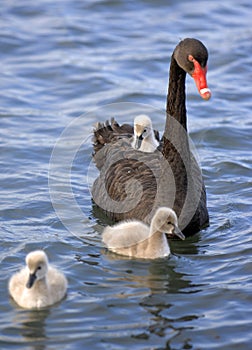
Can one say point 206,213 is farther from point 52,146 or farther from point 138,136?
point 52,146

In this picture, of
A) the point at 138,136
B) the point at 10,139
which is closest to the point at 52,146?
the point at 10,139

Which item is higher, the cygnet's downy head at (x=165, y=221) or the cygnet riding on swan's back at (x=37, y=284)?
the cygnet's downy head at (x=165, y=221)

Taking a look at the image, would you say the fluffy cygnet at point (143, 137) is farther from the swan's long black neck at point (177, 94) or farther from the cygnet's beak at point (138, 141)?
the swan's long black neck at point (177, 94)

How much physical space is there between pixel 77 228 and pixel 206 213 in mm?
1101

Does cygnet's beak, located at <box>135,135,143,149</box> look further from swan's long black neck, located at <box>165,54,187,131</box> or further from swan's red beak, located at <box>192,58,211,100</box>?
swan's red beak, located at <box>192,58,211,100</box>

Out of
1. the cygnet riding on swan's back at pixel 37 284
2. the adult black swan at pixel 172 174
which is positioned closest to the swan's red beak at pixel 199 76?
the adult black swan at pixel 172 174

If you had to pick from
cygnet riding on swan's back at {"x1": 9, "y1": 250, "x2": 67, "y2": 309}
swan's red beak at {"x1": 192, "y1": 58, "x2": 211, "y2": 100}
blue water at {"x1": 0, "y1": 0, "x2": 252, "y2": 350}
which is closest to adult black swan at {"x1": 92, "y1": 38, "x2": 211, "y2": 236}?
swan's red beak at {"x1": 192, "y1": 58, "x2": 211, "y2": 100}

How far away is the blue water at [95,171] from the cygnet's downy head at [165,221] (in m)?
0.26

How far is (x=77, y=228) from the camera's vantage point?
736 cm

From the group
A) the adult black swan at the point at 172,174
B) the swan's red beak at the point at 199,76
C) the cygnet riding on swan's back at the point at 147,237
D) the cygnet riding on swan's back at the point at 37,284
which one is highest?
the swan's red beak at the point at 199,76

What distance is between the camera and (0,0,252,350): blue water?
18.6 feet

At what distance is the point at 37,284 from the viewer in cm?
576

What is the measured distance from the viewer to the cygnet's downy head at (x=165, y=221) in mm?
6500

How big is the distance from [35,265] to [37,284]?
0.54 ft
